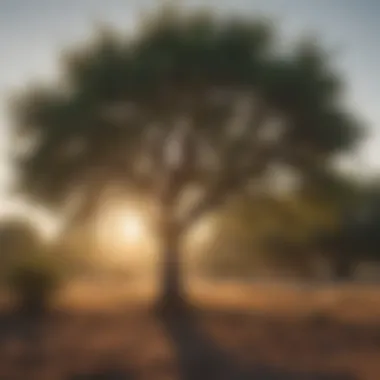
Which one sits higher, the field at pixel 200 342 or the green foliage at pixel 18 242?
the green foliage at pixel 18 242

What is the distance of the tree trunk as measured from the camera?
20.6m

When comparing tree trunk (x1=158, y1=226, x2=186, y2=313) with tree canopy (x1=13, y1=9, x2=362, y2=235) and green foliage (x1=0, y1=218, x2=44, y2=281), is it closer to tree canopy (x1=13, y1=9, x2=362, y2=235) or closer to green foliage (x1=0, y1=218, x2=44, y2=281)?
tree canopy (x1=13, y1=9, x2=362, y2=235)

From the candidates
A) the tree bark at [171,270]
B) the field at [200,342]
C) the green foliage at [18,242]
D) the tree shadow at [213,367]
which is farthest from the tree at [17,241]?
the tree shadow at [213,367]

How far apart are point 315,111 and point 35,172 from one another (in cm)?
925

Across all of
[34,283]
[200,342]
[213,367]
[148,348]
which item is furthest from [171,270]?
[213,367]

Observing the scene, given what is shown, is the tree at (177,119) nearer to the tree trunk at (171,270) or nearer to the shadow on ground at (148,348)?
the tree trunk at (171,270)

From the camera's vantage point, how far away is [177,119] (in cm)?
1953

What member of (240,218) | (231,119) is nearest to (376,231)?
(240,218)

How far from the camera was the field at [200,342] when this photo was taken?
10.4 m

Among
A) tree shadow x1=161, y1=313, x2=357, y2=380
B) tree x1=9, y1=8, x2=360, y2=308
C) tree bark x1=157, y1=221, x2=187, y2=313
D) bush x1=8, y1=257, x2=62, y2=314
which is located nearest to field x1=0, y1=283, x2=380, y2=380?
tree shadow x1=161, y1=313, x2=357, y2=380

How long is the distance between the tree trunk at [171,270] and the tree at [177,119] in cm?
5

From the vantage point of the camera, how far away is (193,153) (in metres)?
20.2

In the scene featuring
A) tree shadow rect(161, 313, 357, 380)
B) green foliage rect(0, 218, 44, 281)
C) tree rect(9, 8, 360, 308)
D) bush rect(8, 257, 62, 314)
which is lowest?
tree shadow rect(161, 313, 357, 380)

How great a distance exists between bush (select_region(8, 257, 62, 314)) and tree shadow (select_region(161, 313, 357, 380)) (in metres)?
5.50
